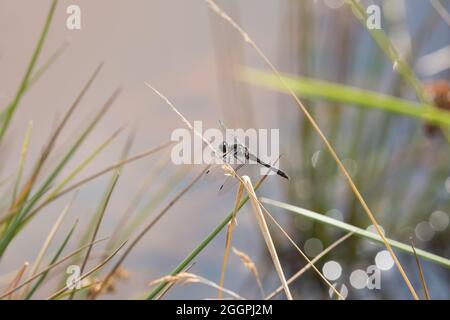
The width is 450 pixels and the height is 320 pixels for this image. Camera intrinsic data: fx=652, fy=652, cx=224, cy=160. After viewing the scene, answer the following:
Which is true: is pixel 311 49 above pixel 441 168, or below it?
above

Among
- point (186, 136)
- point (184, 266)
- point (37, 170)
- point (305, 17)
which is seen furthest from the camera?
point (305, 17)

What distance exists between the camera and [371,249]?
171 cm

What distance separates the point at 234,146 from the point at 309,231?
3.88ft

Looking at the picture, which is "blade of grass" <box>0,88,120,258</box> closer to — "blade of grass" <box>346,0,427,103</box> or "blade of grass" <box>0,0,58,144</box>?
"blade of grass" <box>0,0,58,144</box>

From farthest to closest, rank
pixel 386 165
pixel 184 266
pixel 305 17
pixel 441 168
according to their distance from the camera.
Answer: pixel 441 168
pixel 386 165
pixel 305 17
pixel 184 266

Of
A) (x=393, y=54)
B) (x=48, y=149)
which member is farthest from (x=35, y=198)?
(x=393, y=54)

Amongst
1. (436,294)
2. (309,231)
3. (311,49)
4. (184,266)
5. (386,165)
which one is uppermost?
(311,49)

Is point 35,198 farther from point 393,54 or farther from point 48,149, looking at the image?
point 393,54

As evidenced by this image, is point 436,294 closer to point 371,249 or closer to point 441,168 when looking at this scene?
point 371,249

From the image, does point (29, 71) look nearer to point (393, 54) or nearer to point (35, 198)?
point (35, 198)

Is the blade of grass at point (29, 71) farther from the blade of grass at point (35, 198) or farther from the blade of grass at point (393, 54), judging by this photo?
the blade of grass at point (393, 54)
